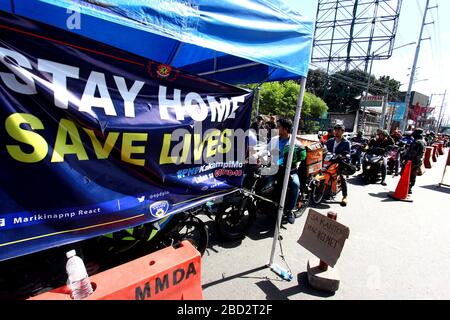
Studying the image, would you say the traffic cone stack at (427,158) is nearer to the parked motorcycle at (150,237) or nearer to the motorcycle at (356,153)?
the motorcycle at (356,153)

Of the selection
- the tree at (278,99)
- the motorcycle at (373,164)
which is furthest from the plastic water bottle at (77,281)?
the tree at (278,99)

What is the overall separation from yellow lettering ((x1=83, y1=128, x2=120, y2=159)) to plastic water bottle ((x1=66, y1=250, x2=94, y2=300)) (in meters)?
0.80

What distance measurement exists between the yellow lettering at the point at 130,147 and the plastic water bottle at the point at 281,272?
7.38 ft

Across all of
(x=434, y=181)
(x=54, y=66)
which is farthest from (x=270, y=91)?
(x=54, y=66)

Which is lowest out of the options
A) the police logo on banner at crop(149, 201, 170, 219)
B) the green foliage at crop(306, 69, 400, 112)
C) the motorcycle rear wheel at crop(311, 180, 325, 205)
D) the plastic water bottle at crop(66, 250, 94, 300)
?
the motorcycle rear wheel at crop(311, 180, 325, 205)

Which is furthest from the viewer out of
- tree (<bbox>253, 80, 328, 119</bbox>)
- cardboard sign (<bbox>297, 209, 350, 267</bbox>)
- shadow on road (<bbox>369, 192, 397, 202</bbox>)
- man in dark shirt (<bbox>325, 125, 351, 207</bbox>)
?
tree (<bbox>253, 80, 328, 119</bbox>)

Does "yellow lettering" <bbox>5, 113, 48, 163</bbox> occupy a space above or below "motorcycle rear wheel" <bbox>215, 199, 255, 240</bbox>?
above

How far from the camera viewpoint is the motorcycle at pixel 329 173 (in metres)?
6.21

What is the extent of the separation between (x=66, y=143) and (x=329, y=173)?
5878mm

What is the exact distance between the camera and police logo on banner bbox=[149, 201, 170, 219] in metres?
2.44

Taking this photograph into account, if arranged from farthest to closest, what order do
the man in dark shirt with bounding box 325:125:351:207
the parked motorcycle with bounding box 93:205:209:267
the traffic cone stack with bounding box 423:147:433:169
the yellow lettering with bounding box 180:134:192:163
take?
1. the traffic cone stack with bounding box 423:147:433:169
2. the man in dark shirt with bounding box 325:125:351:207
3. the parked motorcycle with bounding box 93:205:209:267
4. the yellow lettering with bounding box 180:134:192:163

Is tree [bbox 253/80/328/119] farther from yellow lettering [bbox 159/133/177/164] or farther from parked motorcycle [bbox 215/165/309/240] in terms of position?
yellow lettering [bbox 159/133/177/164]

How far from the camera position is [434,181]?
10.1 meters

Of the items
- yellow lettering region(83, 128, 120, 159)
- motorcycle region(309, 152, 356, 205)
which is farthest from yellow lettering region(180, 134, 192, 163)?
motorcycle region(309, 152, 356, 205)
